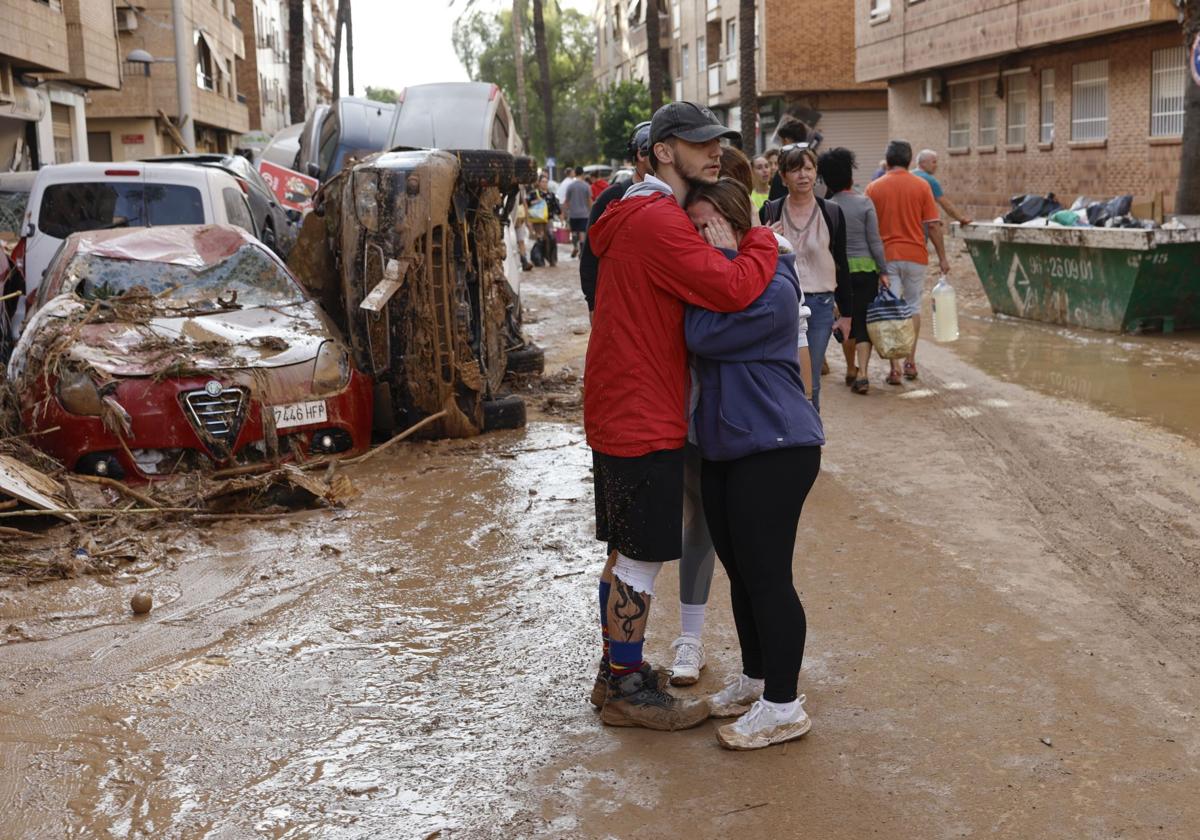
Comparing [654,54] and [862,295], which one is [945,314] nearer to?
[862,295]

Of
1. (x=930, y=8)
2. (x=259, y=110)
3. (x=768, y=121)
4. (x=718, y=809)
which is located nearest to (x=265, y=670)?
(x=718, y=809)

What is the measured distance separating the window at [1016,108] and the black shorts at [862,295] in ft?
58.3

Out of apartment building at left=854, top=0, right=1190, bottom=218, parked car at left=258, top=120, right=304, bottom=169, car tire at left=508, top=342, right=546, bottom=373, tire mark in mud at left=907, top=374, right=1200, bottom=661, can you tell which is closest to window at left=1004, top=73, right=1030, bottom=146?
apartment building at left=854, top=0, right=1190, bottom=218

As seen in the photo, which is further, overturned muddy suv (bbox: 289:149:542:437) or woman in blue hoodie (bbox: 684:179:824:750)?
overturned muddy suv (bbox: 289:149:542:437)

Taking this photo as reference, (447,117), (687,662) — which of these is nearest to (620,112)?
(447,117)

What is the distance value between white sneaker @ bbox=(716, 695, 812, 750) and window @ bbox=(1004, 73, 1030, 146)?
24.0 meters

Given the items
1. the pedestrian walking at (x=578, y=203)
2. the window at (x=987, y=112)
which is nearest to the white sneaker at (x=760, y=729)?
the pedestrian walking at (x=578, y=203)

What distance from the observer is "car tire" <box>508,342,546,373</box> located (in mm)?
11781

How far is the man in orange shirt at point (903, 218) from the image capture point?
1063cm

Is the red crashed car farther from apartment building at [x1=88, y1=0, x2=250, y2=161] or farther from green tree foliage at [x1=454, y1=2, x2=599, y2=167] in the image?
green tree foliage at [x1=454, y1=2, x2=599, y2=167]

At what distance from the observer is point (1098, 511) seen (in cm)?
690

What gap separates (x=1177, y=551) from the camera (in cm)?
615

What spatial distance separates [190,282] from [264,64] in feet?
193

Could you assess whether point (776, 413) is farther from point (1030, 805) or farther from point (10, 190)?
point (10, 190)
